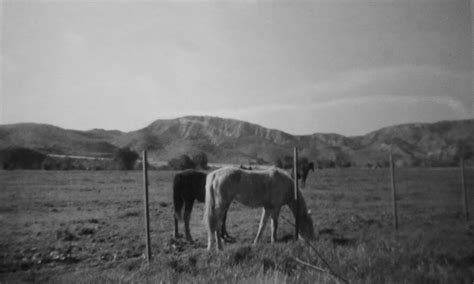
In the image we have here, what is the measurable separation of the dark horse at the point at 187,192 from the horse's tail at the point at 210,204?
0.38 meters

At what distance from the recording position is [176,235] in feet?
19.6

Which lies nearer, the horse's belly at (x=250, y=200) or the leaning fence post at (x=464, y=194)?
the horse's belly at (x=250, y=200)

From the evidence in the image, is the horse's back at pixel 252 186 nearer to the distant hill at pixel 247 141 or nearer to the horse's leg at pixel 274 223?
the horse's leg at pixel 274 223

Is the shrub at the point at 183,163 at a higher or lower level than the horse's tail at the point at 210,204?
higher

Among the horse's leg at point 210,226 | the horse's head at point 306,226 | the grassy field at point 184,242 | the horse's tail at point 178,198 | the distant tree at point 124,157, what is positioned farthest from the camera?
the horse's head at point 306,226

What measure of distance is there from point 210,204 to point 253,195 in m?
0.93

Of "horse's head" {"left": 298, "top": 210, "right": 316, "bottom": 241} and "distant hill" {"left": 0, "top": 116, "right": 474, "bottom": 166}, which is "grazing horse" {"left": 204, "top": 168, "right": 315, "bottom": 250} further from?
"distant hill" {"left": 0, "top": 116, "right": 474, "bottom": 166}

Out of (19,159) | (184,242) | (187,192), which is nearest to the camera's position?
(19,159)

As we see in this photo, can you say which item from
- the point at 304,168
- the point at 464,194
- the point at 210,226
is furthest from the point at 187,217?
the point at 464,194

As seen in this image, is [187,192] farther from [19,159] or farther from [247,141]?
[19,159]

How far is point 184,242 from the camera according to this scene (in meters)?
5.90

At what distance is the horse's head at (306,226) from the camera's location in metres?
6.30

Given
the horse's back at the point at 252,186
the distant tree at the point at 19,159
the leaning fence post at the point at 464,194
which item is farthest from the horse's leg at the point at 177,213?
the leaning fence post at the point at 464,194

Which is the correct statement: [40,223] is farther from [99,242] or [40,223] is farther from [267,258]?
[267,258]
